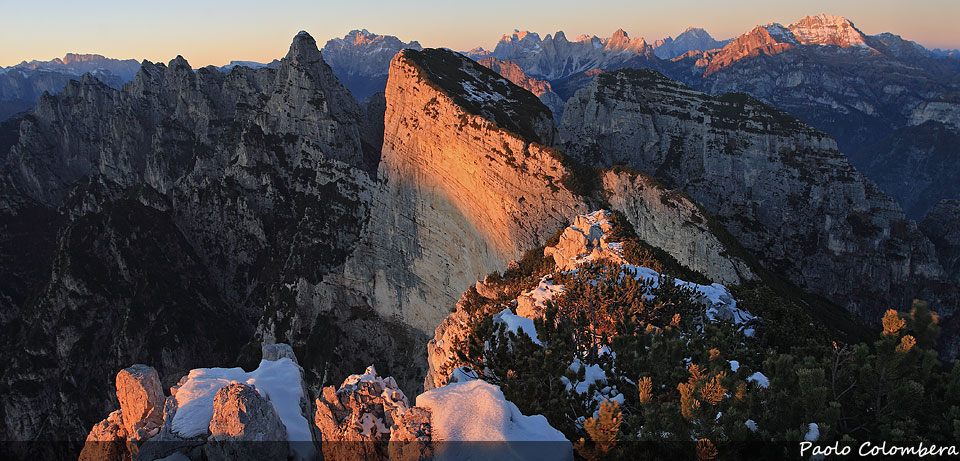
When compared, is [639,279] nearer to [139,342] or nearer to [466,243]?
[466,243]

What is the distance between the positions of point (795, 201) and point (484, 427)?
3226 inches

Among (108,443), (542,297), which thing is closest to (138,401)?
(108,443)

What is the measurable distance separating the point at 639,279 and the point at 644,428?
1067 centimetres

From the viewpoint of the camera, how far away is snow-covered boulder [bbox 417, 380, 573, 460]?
1058cm

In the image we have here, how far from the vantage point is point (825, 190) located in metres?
77.6

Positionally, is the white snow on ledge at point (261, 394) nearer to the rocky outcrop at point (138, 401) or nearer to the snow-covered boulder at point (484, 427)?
the rocky outcrop at point (138, 401)

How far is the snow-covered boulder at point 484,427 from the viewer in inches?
416

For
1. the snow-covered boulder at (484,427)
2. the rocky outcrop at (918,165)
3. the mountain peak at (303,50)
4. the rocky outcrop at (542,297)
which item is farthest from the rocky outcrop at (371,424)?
the rocky outcrop at (918,165)

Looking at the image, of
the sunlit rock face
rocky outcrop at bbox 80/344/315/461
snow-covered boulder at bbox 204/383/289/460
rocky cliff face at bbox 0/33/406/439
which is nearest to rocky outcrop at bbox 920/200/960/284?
the sunlit rock face

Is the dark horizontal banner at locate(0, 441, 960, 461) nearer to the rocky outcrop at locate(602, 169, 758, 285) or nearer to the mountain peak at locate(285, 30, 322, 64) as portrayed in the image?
the rocky outcrop at locate(602, 169, 758, 285)

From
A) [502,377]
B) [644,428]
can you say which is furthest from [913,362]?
[502,377]

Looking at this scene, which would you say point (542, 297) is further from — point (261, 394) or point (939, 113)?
point (939, 113)

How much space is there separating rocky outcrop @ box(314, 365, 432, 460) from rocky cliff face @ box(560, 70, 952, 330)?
60407 mm

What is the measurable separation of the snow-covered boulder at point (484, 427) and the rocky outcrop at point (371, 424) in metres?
0.34
